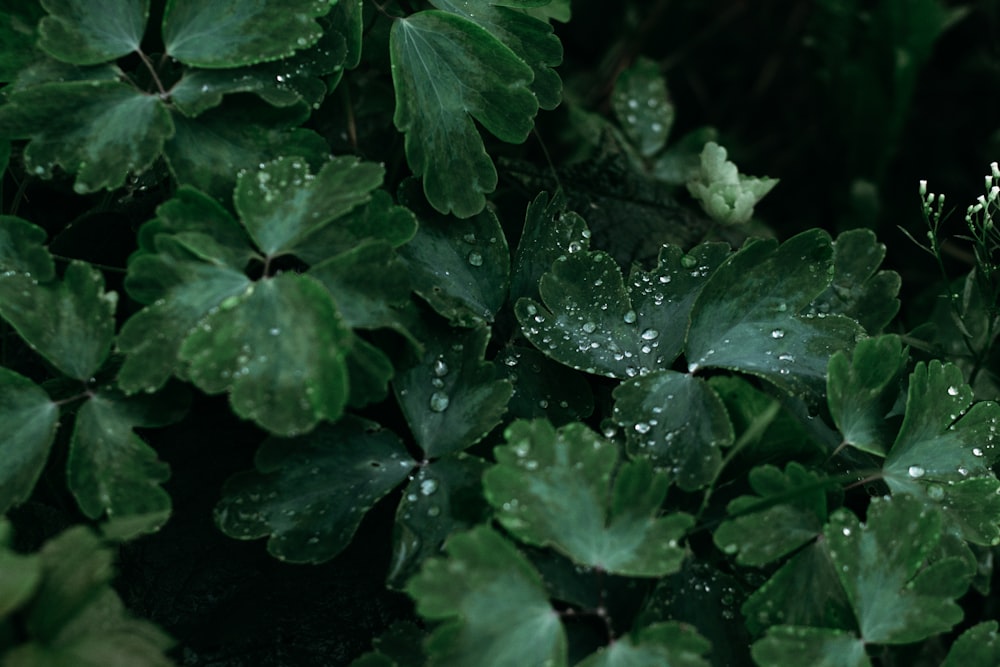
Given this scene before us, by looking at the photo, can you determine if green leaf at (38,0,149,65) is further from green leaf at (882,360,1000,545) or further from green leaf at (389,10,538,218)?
green leaf at (882,360,1000,545)

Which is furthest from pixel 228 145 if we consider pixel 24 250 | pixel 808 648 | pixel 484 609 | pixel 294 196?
pixel 808 648

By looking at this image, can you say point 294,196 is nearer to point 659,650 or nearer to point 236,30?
point 236,30

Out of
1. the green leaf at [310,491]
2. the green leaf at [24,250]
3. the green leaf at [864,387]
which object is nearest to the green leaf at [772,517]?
the green leaf at [864,387]

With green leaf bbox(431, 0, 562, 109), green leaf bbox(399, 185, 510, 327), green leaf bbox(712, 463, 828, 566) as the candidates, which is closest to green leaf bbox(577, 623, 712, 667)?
green leaf bbox(712, 463, 828, 566)

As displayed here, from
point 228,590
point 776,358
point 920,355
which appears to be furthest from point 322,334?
point 920,355

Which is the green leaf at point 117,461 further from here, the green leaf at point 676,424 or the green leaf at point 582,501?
the green leaf at point 676,424

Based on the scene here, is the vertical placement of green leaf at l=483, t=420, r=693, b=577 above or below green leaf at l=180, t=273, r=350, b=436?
below
